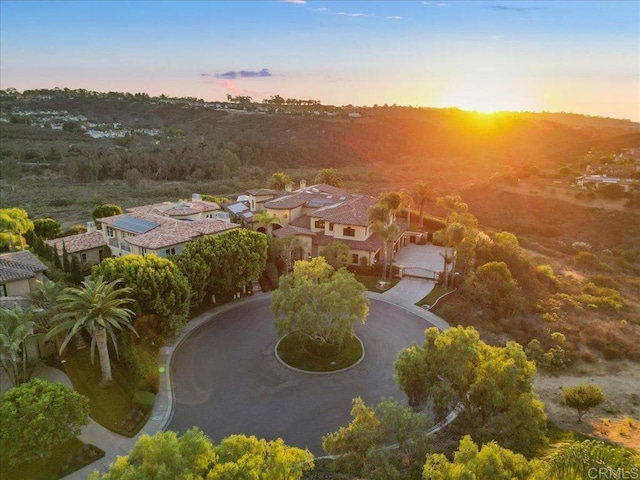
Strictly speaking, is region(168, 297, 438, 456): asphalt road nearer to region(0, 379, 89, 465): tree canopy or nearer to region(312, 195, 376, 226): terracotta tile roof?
region(0, 379, 89, 465): tree canopy

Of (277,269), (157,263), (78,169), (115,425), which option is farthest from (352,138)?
(115,425)

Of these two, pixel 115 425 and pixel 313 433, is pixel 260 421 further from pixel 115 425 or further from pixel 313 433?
pixel 115 425

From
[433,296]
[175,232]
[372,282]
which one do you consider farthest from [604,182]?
[175,232]

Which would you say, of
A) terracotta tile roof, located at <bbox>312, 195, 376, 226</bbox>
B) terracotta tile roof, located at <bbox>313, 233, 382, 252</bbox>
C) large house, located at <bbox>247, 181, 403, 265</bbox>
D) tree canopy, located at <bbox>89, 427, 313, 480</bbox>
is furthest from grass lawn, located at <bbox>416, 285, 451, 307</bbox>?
tree canopy, located at <bbox>89, 427, 313, 480</bbox>

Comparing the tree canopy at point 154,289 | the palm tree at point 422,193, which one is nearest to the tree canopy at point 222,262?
the tree canopy at point 154,289

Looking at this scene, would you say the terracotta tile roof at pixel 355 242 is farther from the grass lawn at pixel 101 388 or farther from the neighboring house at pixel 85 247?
the grass lawn at pixel 101 388

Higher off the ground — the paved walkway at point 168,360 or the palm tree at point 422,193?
the palm tree at point 422,193
